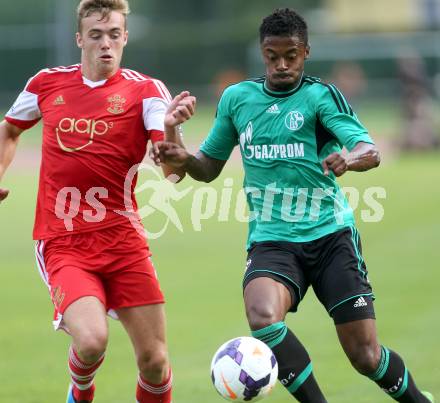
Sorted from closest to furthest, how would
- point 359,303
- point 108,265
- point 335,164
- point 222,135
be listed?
point 335,164, point 359,303, point 108,265, point 222,135

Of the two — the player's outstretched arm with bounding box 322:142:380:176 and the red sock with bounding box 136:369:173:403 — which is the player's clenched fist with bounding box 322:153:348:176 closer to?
the player's outstretched arm with bounding box 322:142:380:176

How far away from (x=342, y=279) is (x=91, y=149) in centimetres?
184

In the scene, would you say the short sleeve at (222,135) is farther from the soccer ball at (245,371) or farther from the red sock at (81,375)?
the red sock at (81,375)

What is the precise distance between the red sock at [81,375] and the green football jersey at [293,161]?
4.50ft

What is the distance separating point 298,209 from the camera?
7137 millimetres

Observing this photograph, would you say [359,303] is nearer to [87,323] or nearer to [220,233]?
[87,323]

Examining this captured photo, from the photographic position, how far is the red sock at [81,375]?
23.5 ft

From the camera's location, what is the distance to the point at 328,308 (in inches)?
275

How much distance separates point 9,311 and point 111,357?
271 centimetres

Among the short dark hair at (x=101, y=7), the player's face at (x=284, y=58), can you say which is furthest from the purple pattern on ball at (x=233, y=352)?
the short dark hair at (x=101, y=7)

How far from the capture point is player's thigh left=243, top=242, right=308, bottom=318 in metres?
6.82

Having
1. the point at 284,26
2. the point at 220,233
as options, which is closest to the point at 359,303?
the point at 284,26

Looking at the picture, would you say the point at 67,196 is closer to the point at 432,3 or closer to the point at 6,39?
the point at 432,3

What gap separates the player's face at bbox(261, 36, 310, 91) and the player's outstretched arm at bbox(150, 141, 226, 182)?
75 cm
